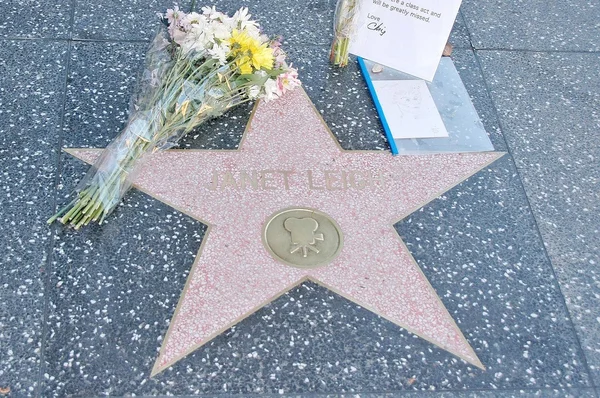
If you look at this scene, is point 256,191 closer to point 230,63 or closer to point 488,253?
point 230,63

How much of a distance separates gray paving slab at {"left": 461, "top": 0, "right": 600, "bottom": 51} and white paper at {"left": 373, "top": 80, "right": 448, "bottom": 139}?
540mm

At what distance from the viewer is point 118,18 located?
8.75 feet

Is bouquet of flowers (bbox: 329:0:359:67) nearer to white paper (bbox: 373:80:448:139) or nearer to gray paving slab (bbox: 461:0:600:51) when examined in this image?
white paper (bbox: 373:80:448:139)

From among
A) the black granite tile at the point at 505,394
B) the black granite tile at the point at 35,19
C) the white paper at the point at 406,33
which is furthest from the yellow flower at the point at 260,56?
the black granite tile at the point at 505,394

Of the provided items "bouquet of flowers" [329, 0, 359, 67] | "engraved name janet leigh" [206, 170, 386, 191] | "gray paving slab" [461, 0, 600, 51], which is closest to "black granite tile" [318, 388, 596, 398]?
"engraved name janet leigh" [206, 170, 386, 191]

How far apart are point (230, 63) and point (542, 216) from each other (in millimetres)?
1224

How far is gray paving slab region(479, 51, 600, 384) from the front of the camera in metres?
1.95

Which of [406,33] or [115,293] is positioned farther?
[406,33]

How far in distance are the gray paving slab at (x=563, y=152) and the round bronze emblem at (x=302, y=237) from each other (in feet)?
2.46

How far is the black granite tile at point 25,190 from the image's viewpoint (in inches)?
64.6

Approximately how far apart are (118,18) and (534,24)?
1979 mm

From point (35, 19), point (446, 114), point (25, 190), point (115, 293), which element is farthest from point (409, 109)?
point (35, 19)

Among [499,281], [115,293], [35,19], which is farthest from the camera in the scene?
[35,19]
